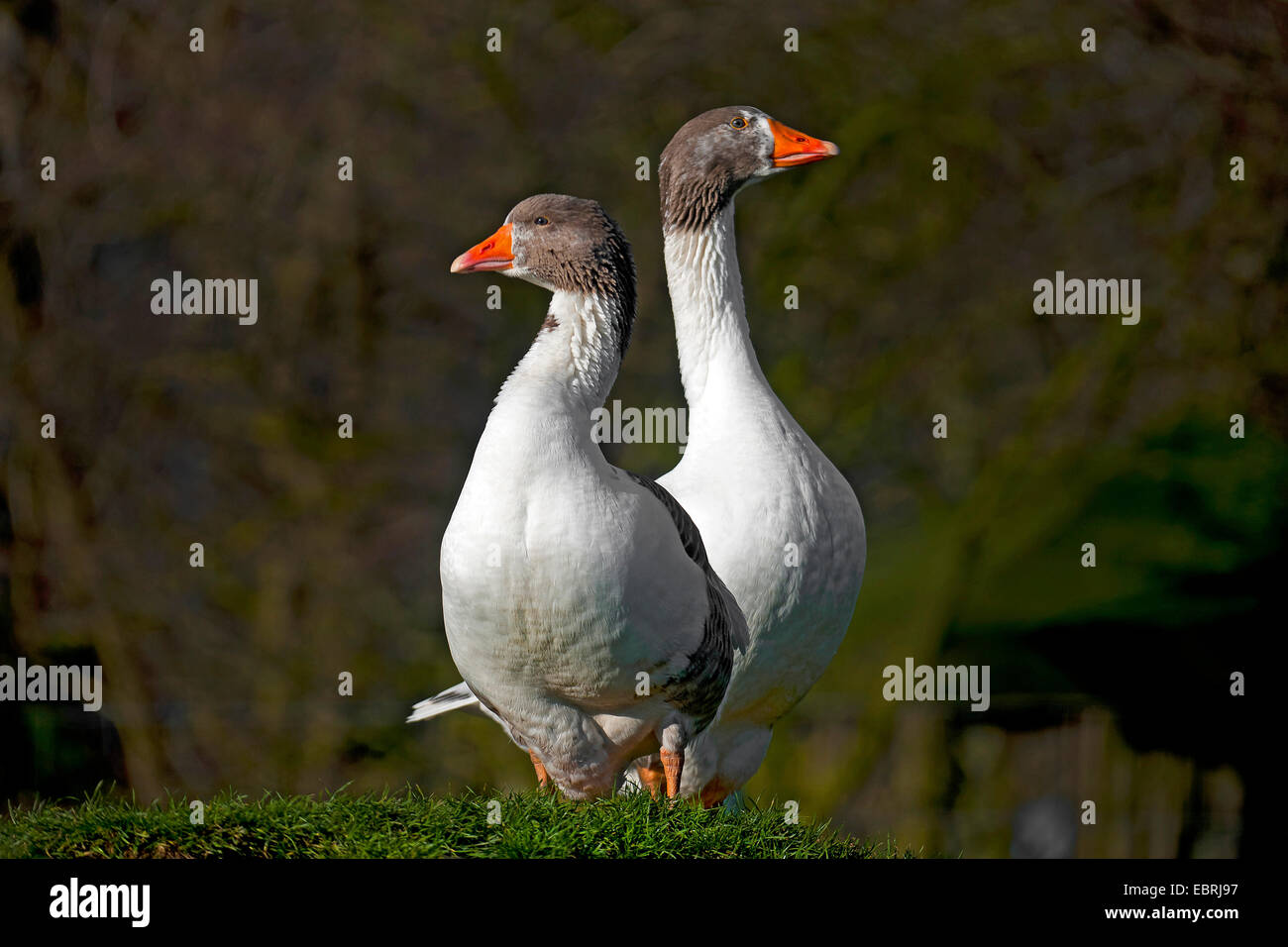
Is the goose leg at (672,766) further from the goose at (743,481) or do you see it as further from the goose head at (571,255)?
the goose head at (571,255)

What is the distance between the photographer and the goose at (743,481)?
4.12m

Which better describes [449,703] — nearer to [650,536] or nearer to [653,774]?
[653,774]

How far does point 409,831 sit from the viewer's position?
3545 millimetres

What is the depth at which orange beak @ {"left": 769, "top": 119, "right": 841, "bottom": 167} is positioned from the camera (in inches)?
171

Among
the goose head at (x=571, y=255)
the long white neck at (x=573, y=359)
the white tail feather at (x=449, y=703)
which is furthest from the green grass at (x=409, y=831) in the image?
the goose head at (x=571, y=255)

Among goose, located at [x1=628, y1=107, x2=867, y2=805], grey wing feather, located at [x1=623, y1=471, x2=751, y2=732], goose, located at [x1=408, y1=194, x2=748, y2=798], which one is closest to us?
goose, located at [x1=408, y1=194, x2=748, y2=798]

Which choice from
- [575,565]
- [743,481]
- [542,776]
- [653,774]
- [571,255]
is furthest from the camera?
[743,481]

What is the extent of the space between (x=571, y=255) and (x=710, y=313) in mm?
901

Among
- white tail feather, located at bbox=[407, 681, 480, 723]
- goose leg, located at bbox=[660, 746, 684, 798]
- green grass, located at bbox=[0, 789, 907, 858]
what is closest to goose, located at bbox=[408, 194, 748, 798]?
goose leg, located at bbox=[660, 746, 684, 798]

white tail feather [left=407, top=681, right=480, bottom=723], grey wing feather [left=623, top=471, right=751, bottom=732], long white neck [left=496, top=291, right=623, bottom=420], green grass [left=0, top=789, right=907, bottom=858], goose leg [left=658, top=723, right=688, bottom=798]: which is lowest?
green grass [left=0, top=789, right=907, bottom=858]

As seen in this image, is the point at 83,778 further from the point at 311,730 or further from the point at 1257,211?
the point at 1257,211

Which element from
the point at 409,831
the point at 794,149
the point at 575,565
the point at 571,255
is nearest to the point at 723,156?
the point at 794,149

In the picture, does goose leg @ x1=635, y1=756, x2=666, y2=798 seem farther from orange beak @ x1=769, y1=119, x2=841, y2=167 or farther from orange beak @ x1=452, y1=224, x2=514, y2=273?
orange beak @ x1=769, y1=119, x2=841, y2=167

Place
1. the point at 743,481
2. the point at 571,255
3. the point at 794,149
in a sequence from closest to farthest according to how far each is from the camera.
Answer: the point at 571,255 < the point at 743,481 < the point at 794,149
